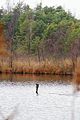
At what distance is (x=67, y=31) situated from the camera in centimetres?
4603

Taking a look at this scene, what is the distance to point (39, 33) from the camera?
162 feet

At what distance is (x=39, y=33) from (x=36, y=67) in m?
13.7

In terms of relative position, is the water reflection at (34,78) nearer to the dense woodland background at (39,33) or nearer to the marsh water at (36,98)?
the marsh water at (36,98)

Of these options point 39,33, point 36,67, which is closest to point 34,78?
point 36,67

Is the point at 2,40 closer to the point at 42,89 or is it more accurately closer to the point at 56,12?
the point at 42,89

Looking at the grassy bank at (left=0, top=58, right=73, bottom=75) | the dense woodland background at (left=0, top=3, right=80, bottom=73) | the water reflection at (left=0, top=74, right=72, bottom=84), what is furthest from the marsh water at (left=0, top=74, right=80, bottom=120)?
the dense woodland background at (left=0, top=3, right=80, bottom=73)

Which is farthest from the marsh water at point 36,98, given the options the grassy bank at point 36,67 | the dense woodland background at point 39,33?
the dense woodland background at point 39,33

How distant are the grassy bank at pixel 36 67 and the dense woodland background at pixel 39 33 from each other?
1.35 metres

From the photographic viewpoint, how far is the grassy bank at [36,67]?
3530cm

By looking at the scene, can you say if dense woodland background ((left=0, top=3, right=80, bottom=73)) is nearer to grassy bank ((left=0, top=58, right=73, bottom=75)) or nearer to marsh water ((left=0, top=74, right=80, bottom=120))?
grassy bank ((left=0, top=58, right=73, bottom=75))

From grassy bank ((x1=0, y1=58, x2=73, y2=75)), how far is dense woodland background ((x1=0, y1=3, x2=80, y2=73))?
4.44ft

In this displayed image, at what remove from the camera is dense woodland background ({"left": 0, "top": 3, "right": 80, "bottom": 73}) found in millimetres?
41500

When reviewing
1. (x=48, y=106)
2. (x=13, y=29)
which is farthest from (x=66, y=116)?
(x=13, y=29)

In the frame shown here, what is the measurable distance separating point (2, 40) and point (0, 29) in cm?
6
